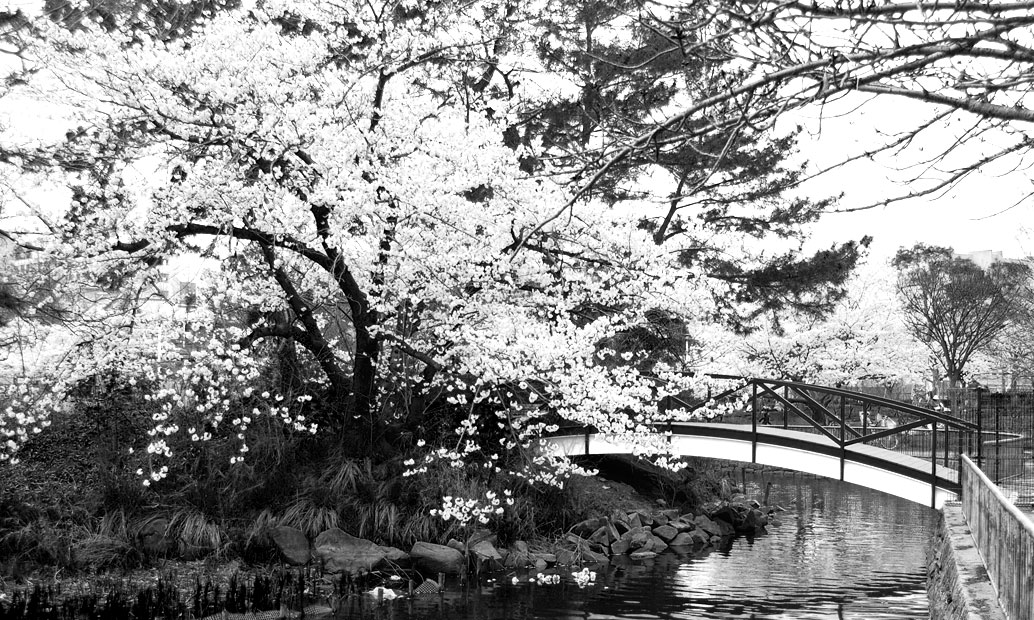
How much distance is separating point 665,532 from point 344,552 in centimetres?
685

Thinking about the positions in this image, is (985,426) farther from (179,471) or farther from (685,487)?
(179,471)

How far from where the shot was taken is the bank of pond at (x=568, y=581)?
1210 centimetres

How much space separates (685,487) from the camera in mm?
21062

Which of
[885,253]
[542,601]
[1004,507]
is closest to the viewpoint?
[1004,507]

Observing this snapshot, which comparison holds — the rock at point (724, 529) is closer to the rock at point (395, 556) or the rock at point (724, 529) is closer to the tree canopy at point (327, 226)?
the tree canopy at point (327, 226)

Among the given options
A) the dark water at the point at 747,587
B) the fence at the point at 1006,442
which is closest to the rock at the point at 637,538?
the dark water at the point at 747,587

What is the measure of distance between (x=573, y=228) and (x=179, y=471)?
6956 millimetres

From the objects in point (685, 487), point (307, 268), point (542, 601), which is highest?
point (307, 268)

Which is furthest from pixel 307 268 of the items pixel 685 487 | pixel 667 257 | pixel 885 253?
pixel 885 253

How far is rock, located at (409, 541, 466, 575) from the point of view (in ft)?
46.8

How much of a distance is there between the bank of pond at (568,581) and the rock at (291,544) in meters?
0.02

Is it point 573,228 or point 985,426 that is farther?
point 573,228

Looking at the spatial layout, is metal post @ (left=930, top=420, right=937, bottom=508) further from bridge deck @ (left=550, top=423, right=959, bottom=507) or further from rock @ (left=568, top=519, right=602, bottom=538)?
rock @ (left=568, top=519, right=602, bottom=538)

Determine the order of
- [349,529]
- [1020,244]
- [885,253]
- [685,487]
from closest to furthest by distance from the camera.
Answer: [349,529] → [685,487] → [1020,244] → [885,253]
